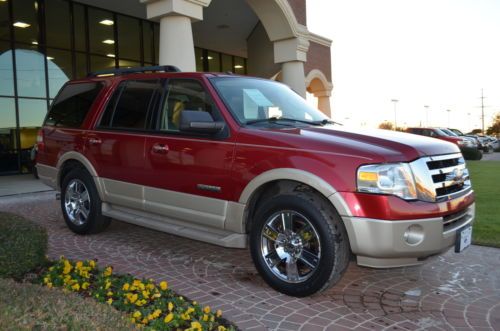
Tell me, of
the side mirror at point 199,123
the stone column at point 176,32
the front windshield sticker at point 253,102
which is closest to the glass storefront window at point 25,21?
the stone column at point 176,32

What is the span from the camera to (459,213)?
4047 mm

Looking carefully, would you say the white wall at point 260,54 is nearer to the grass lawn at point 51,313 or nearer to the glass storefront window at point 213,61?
the glass storefront window at point 213,61

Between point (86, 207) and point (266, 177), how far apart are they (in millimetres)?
3148

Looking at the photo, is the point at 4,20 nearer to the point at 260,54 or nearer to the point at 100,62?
the point at 100,62

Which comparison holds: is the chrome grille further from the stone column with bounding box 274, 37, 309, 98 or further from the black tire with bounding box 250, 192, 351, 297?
the stone column with bounding box 274, 37, 309, 98

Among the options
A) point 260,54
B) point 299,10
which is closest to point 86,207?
point 299,10

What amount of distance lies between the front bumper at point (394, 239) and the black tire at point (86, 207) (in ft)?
11.8

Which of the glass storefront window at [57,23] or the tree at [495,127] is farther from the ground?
the glass storefront window at [57,23]

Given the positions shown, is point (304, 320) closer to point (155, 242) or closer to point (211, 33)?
point (155, 242)

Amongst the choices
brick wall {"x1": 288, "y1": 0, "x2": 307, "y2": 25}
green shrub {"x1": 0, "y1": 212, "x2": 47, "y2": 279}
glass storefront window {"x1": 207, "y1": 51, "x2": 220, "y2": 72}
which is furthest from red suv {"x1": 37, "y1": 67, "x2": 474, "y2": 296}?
glass storefront window {"x1": 207, "y1": 51, "x2": 220, "y2": 72}

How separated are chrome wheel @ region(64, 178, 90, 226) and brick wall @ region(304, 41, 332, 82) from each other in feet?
57.7

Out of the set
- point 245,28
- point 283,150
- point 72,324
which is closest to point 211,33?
point 245,28

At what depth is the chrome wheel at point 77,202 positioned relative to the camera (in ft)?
20.3

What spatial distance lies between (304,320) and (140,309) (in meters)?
1.26
